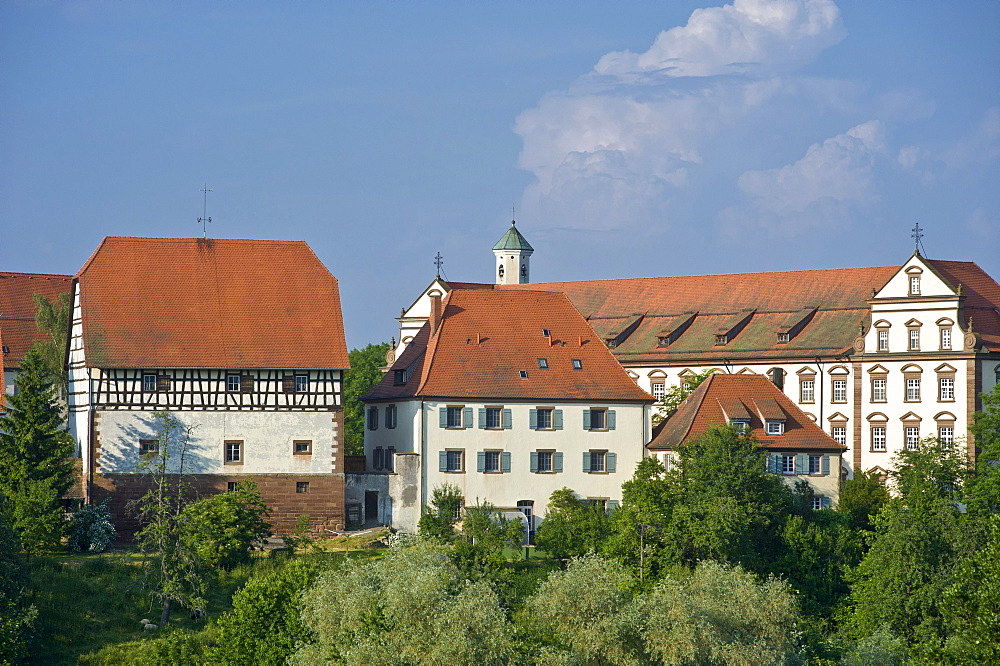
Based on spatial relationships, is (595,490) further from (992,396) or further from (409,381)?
(992,396)

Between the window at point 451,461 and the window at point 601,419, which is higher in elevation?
the window at point 601,419

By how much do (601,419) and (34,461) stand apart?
24.2 meters

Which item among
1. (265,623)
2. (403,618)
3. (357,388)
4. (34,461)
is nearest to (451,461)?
(34,461)

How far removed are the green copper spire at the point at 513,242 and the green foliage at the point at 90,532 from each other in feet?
210

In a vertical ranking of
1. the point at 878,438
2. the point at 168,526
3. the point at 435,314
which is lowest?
the point at 168,526

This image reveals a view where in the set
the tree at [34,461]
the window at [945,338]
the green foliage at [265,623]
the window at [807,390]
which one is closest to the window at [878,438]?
the window at [807,390]

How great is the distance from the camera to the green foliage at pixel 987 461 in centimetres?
7362

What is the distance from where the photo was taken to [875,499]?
78.1 metres

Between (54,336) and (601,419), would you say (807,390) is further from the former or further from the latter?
(54,336)

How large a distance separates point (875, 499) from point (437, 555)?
27914 mm

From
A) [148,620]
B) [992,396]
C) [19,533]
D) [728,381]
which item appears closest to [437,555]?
[148,620]

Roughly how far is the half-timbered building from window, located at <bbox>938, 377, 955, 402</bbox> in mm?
30850

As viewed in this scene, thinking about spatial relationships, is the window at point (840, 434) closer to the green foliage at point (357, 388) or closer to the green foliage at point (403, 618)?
the green foliage at point (357, 388)

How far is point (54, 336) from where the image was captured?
7706cm
